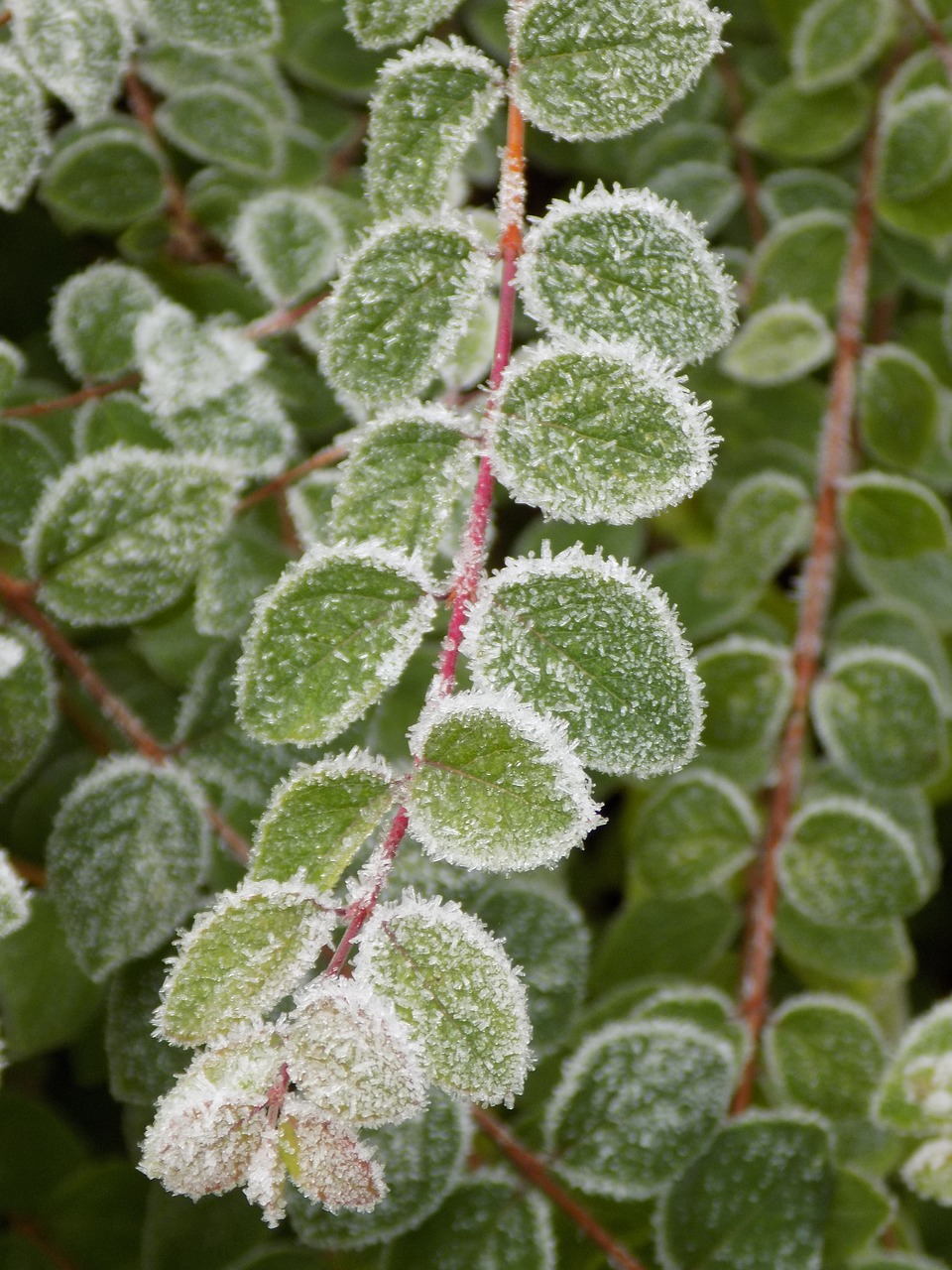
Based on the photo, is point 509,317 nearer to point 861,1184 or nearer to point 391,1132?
point 391,1132

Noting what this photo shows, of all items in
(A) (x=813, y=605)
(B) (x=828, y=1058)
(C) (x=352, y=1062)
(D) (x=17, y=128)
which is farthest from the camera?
(A) (x=813, y=605)

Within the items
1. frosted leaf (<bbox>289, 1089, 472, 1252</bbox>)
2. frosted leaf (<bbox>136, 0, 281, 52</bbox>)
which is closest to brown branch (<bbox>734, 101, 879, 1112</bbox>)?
frosted leaf (<bbox>289, 1089, 472, 1252</bbox>)

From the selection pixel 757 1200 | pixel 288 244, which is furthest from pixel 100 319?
pixel 757 1200

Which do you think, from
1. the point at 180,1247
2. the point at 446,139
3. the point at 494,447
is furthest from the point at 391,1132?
the point at 446,139

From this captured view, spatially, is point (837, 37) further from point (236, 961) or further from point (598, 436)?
point (236, 961)

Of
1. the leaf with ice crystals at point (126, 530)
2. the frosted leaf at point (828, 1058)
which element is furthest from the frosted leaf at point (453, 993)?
the frosted leaf at point (828, 1058)

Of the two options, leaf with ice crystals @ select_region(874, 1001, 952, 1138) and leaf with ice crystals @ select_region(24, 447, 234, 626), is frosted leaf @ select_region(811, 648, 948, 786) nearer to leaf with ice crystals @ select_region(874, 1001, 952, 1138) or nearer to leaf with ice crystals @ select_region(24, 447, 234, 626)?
leaf with ice crystals @ select_region(874, 1001, 952, 1138)

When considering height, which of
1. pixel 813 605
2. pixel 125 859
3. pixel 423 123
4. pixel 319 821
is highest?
pixel 423 123

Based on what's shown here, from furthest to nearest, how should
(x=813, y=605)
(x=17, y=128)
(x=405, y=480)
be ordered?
(x=813, y=605)
(x=17, y=128)
(x=405, y=480)
